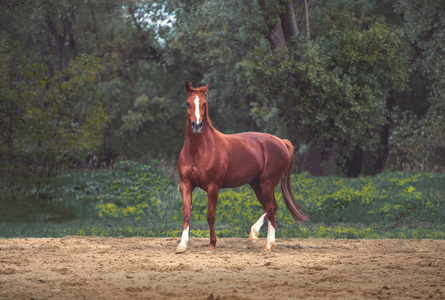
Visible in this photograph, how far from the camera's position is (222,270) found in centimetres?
677

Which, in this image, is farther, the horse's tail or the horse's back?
the horse's tail

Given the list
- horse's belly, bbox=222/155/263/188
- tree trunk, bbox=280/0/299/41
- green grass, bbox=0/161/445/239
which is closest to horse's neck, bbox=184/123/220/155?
horse's belly, bbox=222/155/263/188

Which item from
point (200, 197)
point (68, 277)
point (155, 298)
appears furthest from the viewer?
point (200, 197)

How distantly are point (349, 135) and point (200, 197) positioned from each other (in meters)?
7.07

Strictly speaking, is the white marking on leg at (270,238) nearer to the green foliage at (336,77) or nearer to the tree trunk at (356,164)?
the green foliage at (336,77)

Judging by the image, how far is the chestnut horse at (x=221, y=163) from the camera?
8.26m

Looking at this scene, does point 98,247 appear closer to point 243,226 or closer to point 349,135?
point 243,226

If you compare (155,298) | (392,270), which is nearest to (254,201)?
(392,270)

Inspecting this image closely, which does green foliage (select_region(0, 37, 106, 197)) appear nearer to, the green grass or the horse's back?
the green grass

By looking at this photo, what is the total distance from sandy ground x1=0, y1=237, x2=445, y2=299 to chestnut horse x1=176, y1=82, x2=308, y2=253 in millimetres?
588

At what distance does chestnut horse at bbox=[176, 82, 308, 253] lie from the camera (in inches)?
325

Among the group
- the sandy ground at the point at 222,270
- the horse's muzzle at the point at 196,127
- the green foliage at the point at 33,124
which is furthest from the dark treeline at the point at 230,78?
the horse's muzzle at the point at 196,127

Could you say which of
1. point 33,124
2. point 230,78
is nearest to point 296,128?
point 230,78

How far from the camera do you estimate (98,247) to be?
8.88 metres
